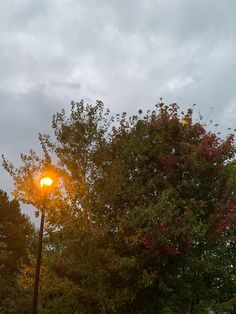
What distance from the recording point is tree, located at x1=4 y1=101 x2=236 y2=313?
1972 centimetres

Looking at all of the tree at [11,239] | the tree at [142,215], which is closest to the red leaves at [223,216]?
the tree at [142,215]

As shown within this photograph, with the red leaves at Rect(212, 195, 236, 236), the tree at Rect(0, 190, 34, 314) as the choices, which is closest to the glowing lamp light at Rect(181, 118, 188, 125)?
the red leaves at Rect(212, 195, 236, 236)

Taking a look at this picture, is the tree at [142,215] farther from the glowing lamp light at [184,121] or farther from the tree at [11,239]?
the tree at [11,239]

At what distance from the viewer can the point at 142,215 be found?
19719mm

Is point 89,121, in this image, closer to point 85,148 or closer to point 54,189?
point 85,148

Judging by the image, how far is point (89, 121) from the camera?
21969mm

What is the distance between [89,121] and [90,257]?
6067 millimetres

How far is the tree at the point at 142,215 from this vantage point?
776 inches

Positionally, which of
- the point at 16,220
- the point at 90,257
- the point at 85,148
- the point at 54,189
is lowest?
the point at 90,257

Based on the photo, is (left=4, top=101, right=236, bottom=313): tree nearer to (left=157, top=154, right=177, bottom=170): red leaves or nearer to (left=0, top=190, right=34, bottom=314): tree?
(left=157, top=154, right=177, bottom=170): red leaves

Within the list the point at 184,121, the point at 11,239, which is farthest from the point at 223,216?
the point at 11,239

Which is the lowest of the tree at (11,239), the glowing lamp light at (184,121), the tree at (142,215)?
the tree at (142,215)

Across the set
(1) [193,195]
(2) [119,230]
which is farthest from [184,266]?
(2) [119,230]

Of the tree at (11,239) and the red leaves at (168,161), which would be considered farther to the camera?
the tree at (11,239)
